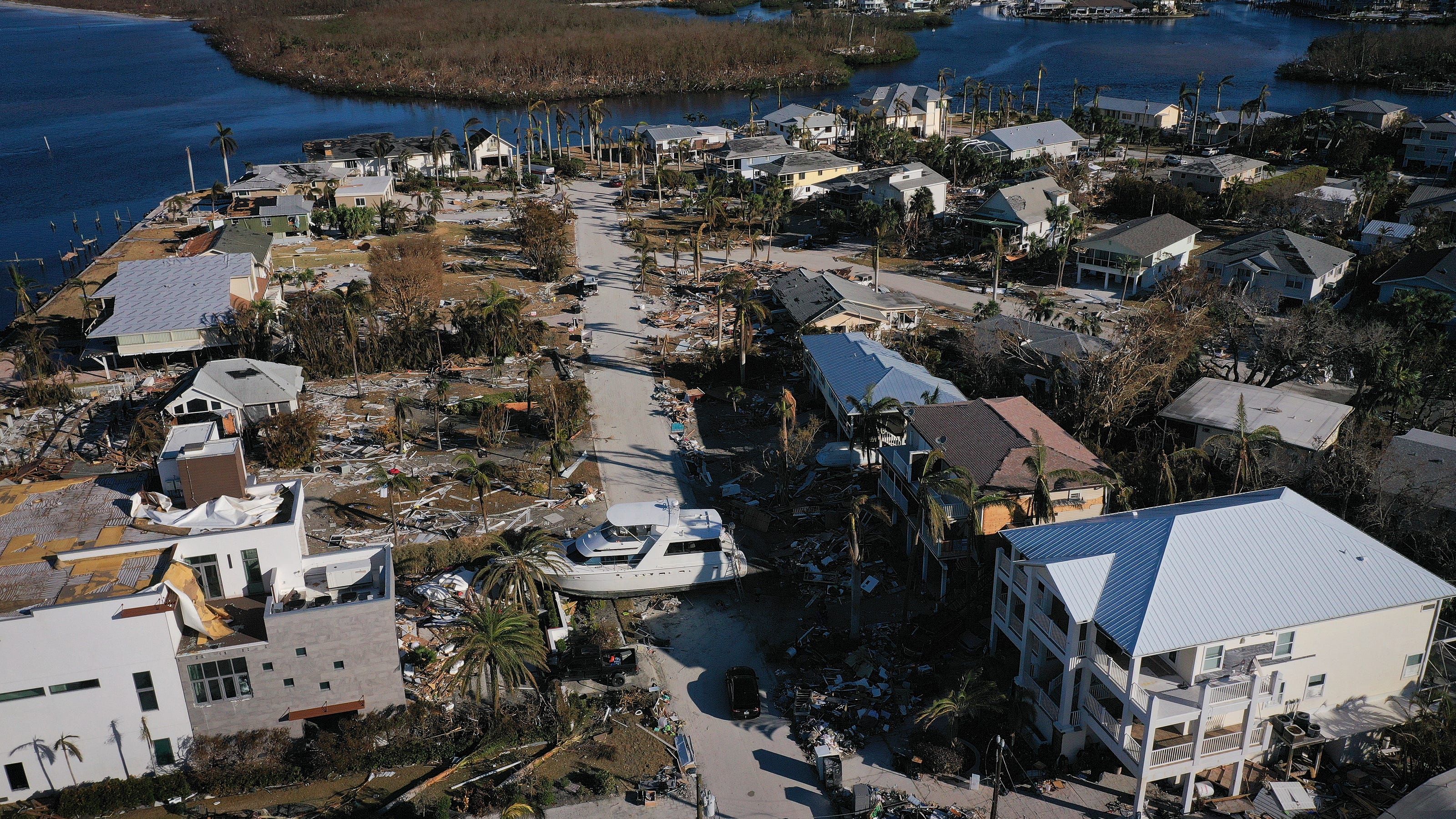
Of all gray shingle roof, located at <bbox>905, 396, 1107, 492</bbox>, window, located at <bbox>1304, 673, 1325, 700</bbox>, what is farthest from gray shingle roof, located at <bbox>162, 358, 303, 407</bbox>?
window, located at <bbox>1304, 673, 1325, 700</bbox>

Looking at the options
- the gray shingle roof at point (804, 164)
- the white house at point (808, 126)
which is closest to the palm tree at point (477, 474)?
the gray shingle roof at point (804, 164)

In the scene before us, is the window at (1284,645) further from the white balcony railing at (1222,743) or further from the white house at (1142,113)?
the white house at (1142,113)

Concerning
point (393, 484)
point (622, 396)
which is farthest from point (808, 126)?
point (393, 484)

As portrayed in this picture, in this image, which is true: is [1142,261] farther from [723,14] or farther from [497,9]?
[723,14]

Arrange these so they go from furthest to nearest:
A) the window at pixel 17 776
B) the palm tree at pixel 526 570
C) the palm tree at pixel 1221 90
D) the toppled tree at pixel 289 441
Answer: the palm tree at pixel 1221 90 < the toppled tree at pixel 289 441 < the palm tree at pixel 526 570 < the window at pixel 17 776

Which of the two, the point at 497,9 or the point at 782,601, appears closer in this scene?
the point at 782,601

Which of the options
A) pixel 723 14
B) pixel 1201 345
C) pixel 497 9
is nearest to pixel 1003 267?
pixel 1201 345
